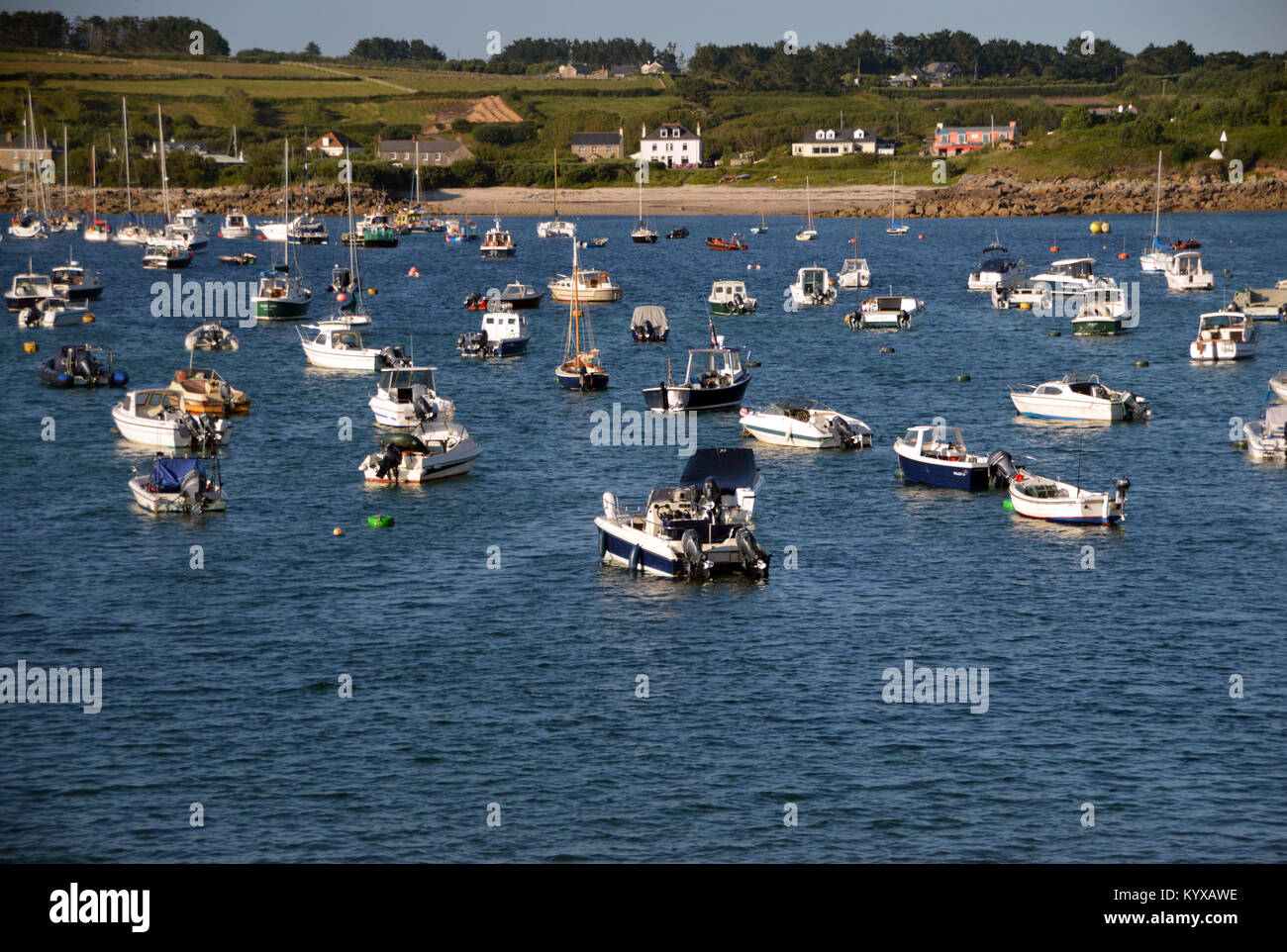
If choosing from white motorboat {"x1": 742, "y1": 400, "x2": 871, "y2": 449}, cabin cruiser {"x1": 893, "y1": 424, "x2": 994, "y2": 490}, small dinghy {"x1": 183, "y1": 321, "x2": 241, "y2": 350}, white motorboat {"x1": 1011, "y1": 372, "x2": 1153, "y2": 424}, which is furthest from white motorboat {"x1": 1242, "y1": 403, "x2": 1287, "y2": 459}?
small dinghy {"x1": 183, "y1": 321, "x2": 241, "y2": 350}

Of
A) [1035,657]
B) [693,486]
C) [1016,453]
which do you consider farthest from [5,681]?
[1016,453]

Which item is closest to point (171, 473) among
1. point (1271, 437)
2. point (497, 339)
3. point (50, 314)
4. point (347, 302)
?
point (497, 339)

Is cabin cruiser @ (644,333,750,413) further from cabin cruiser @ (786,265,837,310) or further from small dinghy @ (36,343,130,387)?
cabin cruiser @ (786,265,837,310)

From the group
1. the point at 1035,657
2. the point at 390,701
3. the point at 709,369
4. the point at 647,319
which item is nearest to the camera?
the point at 390,701

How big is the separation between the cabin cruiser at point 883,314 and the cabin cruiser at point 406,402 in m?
54.5

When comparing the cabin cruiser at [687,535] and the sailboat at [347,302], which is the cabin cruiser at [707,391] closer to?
the cabin cruiser at [687,535]

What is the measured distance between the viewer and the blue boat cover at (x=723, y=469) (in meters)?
52.6

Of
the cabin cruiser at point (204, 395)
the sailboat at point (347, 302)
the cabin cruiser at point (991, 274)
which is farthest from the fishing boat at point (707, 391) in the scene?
the cabin cruiser at point (991, 274)

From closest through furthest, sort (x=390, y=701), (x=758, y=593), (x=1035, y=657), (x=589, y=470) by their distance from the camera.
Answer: (x=390, y=701) → (x=1035, y=657) → (x=758, y=593) → (x=589, y=470)
